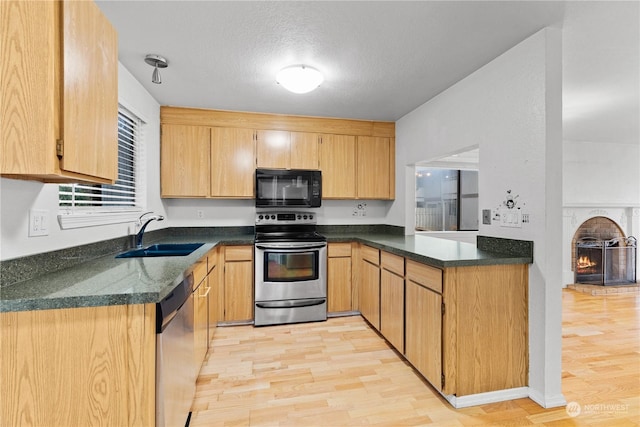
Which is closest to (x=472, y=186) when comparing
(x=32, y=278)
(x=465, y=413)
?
(x=465, y=413)

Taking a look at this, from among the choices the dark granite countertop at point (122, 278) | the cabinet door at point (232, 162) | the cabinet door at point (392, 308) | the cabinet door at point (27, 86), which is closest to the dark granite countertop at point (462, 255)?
the dark granite countertop at point (122, 278)

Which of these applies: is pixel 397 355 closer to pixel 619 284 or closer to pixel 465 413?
pixel 465 413

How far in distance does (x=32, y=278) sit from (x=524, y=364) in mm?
2801

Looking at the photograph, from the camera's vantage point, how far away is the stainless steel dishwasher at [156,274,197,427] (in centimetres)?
119

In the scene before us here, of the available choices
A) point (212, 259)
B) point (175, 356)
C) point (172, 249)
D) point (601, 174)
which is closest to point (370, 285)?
point (212, 259)

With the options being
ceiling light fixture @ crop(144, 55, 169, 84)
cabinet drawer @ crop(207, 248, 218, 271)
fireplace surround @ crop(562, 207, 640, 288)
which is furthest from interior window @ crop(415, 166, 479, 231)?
ceiling light fixture @ crop(144, 55, 169, 84)

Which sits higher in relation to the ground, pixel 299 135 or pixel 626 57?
pixel 626 57

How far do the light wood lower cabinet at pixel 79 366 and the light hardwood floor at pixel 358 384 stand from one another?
76 centimetres

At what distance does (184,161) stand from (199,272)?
1.67 m

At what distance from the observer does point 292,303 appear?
318 centimetres

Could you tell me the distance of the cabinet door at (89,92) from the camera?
1.09 metres

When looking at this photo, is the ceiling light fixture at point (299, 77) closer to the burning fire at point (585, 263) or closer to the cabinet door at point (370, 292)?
the cabinet door at point (370, 292)

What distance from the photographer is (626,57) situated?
7.11 feet

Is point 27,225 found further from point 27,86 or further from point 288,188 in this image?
point 288,188
